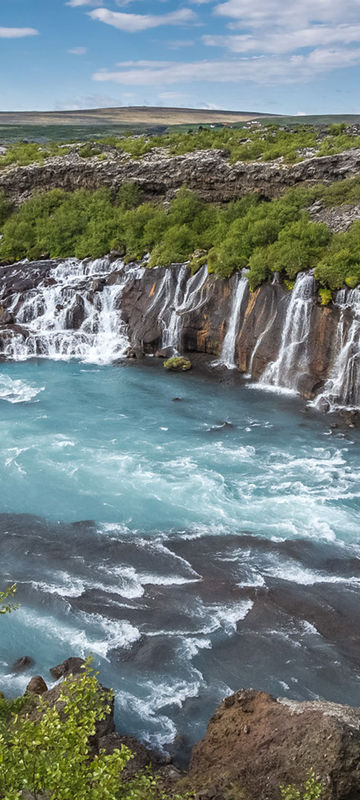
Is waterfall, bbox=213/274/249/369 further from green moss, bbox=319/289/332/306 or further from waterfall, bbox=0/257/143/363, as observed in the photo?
waterfall, bbox=0/257/143/363

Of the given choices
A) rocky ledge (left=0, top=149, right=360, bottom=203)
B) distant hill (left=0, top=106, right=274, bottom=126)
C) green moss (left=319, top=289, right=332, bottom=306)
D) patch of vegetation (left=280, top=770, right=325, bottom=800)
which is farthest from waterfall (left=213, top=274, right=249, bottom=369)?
distant hill (left=0, top=106, right=274, bottom=126)

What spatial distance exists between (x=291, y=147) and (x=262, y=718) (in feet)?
157

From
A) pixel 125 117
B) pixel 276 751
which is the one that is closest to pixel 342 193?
pixel 276 751

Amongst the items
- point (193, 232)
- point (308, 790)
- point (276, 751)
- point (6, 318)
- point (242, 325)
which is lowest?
point (276, 751)

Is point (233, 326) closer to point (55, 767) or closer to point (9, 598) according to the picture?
point (9, 598)

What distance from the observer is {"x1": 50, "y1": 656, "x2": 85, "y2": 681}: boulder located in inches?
613

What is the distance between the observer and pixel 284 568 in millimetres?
20469

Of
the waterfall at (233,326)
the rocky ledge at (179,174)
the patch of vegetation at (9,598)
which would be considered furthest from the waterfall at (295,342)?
the patch of vegetation at (9,598)

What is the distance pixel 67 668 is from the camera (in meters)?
15.7

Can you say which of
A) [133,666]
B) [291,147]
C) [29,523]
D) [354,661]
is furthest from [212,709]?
[291,147]

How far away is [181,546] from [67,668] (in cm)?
682

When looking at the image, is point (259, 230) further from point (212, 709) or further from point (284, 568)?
point (212, 709)

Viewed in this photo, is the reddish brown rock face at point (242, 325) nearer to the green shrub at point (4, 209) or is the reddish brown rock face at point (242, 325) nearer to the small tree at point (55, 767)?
the green shrub at point (4, 209)

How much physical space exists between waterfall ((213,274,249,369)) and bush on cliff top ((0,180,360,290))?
1038 millimetres
